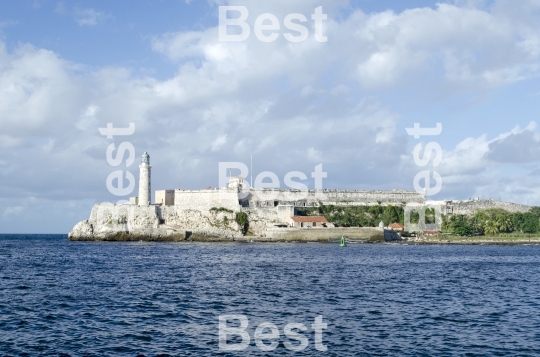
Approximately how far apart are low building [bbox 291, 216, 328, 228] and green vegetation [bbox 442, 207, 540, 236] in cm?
1820

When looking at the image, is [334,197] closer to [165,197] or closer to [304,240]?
[304,240]

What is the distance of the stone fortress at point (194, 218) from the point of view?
66.9 metres

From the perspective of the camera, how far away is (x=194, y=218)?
227 ft

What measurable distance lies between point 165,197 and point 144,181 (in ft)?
18.8

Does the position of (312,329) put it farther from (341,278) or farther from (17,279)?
(17,279)

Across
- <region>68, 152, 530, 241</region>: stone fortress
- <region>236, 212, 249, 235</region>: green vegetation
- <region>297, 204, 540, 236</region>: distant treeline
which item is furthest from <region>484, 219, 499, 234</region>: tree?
<region>236, 212, 249, 235</region>: green vegetation

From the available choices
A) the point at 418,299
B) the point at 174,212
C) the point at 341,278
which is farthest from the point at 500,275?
the point at 174,212

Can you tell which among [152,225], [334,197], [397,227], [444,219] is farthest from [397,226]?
[152,225]

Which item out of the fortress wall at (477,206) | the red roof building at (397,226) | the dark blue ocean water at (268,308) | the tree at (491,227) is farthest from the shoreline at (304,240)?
the dark blue ocean water at (268,308)

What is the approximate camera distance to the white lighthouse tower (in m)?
69.1

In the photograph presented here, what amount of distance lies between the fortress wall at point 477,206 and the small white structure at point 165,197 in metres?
40.6

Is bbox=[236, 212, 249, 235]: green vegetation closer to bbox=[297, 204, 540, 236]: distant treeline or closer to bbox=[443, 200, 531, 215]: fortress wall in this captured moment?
bbox=[297, 204, 540, 236]: distant treeline

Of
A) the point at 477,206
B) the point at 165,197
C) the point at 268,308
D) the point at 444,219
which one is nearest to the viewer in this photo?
the point at 268,308

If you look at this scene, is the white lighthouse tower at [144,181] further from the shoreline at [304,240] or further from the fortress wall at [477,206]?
the fortress wall at [477,206]
